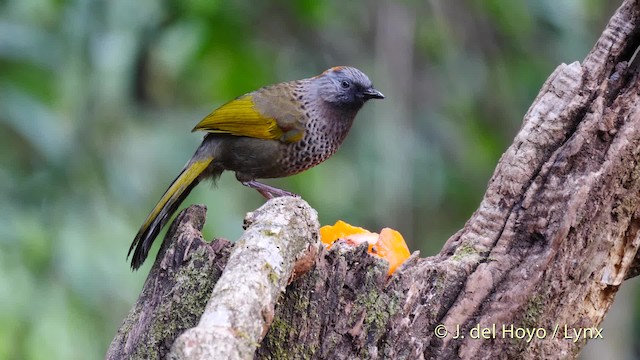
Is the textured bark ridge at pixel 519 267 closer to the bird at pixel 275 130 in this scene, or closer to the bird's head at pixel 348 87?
the bird at pixel 275 130

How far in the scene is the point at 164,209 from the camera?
188 inches

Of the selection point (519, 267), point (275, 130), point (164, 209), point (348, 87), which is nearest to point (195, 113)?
point (348, 87)

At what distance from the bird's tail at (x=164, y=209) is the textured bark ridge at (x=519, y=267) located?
83cm

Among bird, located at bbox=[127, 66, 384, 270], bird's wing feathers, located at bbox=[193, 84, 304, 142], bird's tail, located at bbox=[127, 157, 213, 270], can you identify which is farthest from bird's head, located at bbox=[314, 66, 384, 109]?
bird's tail, located at bbox=[127, 157, 213, 270]

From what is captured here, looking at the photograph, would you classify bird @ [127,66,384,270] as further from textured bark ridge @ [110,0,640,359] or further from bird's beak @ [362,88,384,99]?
textured bark ridge @ [110,0,640,359]

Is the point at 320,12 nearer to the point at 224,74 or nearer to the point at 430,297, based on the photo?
the point at 224,74

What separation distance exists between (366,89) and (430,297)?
2.57m

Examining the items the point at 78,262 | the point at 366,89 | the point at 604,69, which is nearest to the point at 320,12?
the point at 366,89

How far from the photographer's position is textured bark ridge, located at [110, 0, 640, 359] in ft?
11.2

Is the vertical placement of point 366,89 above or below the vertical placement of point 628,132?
above

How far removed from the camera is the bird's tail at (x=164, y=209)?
4.50 metres

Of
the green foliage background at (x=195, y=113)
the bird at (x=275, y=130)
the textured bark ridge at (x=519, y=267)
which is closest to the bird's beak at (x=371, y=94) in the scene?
the bird at (x=275, y=130)

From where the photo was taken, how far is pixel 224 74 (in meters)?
7.39

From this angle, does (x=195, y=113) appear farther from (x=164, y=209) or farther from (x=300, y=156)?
(x=164, y=209)
